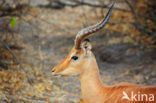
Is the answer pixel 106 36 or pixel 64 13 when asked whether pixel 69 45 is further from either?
pixel 64 13

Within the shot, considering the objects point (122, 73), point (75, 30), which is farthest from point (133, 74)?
point (75, 30)

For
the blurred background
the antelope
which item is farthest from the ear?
the blurred background

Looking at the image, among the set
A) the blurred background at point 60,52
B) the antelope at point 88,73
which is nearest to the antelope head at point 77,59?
the antelope at point 88,73

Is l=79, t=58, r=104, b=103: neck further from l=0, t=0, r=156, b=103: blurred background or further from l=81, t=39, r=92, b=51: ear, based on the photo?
l=0, t=0, r=156, b=103: blurred background

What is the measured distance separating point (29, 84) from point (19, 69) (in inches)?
29.8

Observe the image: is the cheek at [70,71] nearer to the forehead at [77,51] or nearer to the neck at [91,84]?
the neck at [91,84]

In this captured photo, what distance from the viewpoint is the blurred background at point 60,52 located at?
5816 mm

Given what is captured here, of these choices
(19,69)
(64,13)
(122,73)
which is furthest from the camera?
(64,13)

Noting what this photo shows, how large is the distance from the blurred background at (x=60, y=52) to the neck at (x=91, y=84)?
1303 millimetres

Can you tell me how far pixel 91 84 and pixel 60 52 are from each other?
428 cm

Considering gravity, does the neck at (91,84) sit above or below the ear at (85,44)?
below

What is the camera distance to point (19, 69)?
6.59m

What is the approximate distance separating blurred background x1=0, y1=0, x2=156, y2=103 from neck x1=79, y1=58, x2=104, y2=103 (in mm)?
1303

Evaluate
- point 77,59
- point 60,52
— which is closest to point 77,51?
point 77,59
